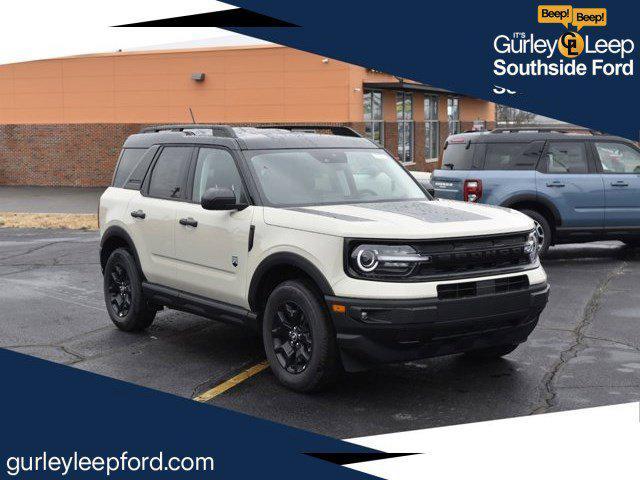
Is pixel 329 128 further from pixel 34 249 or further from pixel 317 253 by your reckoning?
pixel 34 249

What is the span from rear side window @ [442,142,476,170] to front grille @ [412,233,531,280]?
22.9 feet

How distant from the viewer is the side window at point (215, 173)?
7273 millimetres

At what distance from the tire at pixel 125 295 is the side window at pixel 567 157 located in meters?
7.22

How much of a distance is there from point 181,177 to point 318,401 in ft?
8.76

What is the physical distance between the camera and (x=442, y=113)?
39.3 metres

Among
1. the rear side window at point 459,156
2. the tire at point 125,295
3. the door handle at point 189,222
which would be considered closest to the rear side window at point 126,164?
the tire at point 125,295

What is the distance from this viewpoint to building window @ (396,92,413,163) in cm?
3394

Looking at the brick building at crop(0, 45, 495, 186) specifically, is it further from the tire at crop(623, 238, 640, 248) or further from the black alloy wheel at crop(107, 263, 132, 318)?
the black alloy wheel at crop(107, 263, 132, 318)

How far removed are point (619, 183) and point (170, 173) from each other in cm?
793

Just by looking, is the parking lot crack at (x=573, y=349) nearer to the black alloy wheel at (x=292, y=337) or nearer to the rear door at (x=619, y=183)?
the black alloy wheel at (x=292, y=337)

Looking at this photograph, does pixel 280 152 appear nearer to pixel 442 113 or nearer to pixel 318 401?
pixel 318 401

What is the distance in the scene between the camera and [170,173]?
810 centimetres

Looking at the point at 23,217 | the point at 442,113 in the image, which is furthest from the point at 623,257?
the point at 442,113

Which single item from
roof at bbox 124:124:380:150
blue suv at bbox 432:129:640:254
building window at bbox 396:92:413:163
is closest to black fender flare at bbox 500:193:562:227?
blue suv at bbox 432:129:640:254
